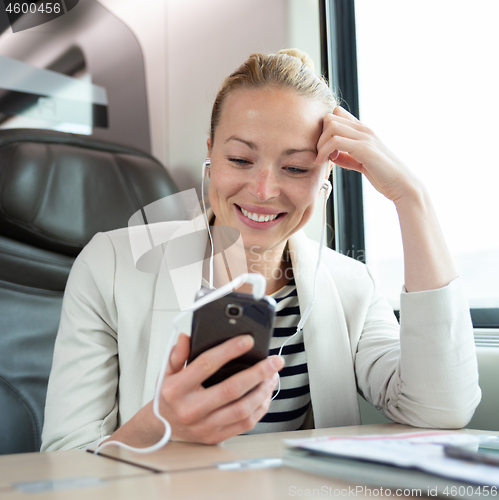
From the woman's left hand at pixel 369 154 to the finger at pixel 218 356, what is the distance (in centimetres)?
52

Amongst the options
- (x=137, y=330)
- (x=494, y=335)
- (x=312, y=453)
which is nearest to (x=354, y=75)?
(x=494, y=335)

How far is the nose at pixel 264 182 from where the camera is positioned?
922 mm

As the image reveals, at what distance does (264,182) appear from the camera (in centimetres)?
92

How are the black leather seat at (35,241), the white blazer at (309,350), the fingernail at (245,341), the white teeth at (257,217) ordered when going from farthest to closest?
the black leather seat at (35,241)
the white teeth at (257,217)
the white blazer at (309,350)
the fingernail at (245,341)

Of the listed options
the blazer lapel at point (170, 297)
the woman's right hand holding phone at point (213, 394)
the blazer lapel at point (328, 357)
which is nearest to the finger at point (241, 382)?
the woman's right hand holding phone at point (213, 394)

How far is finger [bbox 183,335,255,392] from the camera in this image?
1.59ft

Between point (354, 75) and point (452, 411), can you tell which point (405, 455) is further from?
point (354, 75)

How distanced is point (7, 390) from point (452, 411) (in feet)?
3.03

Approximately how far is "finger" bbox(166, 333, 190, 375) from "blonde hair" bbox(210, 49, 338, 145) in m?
0.62

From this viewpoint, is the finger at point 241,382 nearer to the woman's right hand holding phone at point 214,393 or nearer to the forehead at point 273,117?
the woman's right hand holding phone at point 214,393

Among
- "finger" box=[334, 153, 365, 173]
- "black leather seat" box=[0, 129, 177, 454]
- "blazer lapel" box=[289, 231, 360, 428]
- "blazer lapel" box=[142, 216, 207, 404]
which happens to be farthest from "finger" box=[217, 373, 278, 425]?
"black leather seat" box=[0, 129, 177, 454]

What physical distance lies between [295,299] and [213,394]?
0.58 metres

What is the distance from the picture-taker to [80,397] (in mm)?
780

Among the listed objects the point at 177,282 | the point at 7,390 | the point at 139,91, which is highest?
the point at 139,91
